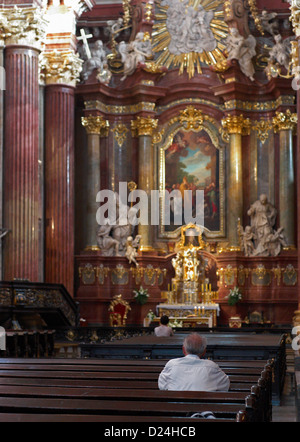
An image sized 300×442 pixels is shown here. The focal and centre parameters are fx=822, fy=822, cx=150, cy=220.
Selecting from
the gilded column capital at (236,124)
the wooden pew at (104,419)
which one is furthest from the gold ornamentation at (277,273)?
the wooden pew at (104,419)

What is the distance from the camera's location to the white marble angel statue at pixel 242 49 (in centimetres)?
2462

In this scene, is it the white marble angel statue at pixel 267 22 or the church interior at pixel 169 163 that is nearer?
the church interior at pixel 169 163

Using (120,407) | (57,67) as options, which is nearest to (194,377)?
(120,407)

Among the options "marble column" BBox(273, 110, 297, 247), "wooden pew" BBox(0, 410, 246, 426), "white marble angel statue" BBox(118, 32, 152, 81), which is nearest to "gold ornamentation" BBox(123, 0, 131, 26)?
"white marble angel statue" BBox(118, 32, 152, 81)

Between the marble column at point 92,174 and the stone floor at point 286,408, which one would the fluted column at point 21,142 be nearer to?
the marble column at point 92,174

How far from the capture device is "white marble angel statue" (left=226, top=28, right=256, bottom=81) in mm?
24625

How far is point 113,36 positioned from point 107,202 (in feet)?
17.1

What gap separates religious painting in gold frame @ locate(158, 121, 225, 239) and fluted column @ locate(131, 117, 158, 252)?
47 centimetres

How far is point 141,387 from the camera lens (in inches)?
259

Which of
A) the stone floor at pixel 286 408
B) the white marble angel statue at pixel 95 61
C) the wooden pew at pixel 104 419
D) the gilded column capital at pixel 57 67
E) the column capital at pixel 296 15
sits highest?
the white marble angel statue at pixel 95 61

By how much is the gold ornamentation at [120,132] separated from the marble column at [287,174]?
4.76 metres

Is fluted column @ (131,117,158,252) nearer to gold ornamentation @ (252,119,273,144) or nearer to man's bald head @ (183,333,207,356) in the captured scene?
gold ornamentation @ (252,119,273,144)

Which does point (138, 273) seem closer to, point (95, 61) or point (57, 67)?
point (57, 67)

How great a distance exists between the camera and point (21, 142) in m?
19.8
